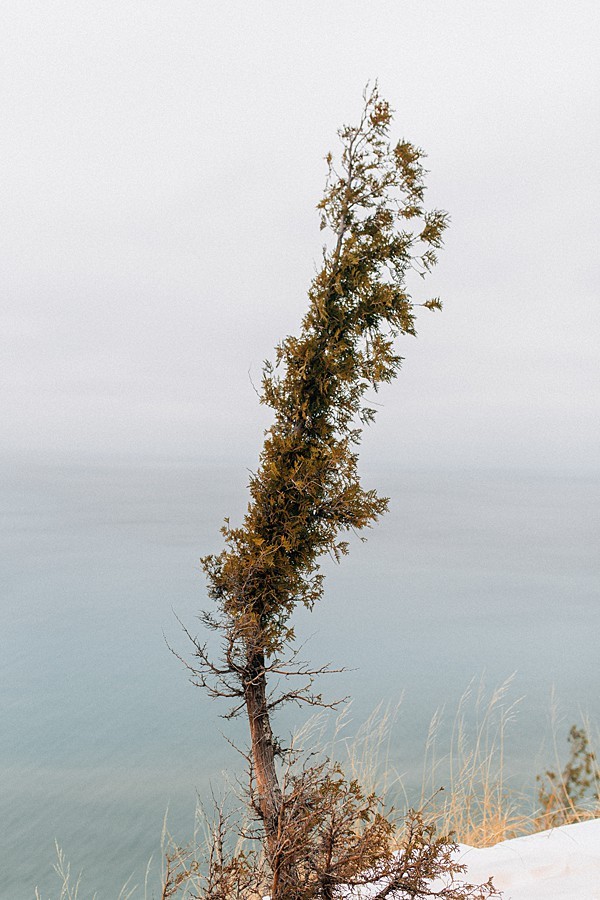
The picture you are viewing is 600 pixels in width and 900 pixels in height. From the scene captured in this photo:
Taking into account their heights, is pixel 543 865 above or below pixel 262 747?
below

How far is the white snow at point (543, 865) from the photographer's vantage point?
10.1 ft

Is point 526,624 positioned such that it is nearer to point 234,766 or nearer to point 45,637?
point 234,766

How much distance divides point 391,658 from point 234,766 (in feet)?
15.2

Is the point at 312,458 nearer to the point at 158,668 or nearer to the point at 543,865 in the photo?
the point at 543,865

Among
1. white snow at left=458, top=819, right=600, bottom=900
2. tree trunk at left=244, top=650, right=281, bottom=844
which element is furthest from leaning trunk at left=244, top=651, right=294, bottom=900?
white snow at left=458, top=819, right=600, bottom=900

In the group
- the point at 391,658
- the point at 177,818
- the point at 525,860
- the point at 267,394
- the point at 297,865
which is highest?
the point at 267,394

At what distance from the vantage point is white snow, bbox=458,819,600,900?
3.07m

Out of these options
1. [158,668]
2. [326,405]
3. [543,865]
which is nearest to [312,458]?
[326,405]

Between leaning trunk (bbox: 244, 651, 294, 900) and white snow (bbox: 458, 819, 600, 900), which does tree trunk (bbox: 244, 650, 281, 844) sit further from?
white snow (bbox: 458, 819, 600, 900)

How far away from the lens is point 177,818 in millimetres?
7598

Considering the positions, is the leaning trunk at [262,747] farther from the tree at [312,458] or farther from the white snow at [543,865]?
the white snow at [543,865]

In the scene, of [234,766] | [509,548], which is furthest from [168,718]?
[509,548]

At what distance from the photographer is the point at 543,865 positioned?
333 centimetres

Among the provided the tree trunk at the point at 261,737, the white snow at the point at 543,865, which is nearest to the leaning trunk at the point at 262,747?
the tree trunk at the point at 261,737
